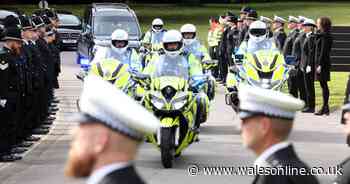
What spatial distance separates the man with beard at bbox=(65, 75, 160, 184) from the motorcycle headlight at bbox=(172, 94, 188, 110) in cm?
917

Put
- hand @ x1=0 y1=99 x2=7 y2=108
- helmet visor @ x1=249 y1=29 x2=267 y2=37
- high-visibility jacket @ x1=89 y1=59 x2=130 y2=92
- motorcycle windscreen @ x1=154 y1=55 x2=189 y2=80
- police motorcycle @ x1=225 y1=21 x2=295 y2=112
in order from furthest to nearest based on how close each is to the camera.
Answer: helmet visor @ x1=249 y1=29 x2=267 y2=37, police motorcycle @ x1=225 y1=21 x2=295 y2=112, high-visibility jacket @ x1=89 y1=59 x2=130 y2=92, motorcycle windscreen @ x1=154 y1=55 x2=189 y2=80, hand @ x1=0 y1=99 x2=7 y2=108

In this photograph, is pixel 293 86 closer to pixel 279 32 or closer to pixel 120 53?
pixel 279 32

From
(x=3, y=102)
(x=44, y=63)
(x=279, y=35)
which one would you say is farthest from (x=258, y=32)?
(x=279, y=35)

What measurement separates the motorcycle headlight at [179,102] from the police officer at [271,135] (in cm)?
847

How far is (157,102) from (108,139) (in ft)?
30.7

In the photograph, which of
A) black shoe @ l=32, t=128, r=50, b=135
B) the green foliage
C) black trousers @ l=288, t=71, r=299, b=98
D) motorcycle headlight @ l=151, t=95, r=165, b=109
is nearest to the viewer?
motorcycle headlight @ l=151, t=95, r=165, b=109

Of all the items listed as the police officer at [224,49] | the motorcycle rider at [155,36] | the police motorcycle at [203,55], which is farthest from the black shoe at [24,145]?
the police officer at [224,49]

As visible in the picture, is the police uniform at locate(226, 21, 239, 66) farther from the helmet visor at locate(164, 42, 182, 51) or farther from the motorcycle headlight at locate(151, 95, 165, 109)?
the motorcycle headlight at locate(151, 95, 165, 109)

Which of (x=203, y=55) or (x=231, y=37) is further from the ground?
(x=203, y=55)

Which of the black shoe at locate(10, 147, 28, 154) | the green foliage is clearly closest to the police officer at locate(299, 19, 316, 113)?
the black shoe at locate(10, 147, 28, 154)

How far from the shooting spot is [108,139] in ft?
12.2

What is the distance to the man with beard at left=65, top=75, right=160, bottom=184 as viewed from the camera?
371 centimetres

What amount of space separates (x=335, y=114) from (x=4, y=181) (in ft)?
30.7

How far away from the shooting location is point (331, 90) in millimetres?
24141
